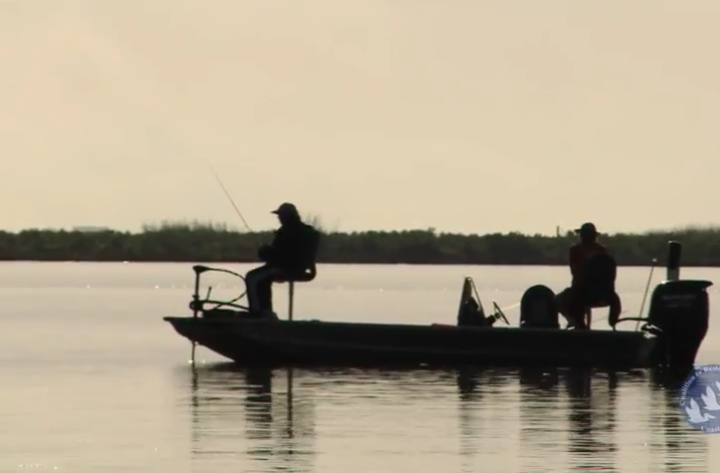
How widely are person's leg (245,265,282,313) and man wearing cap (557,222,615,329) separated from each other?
118 inches

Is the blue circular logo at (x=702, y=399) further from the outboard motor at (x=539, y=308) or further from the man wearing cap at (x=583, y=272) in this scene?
the outboard motor at (x=539, y=308)

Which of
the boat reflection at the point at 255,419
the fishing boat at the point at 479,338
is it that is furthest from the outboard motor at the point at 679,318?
the boat reflection at the point at 255,419

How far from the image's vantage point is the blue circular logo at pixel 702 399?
16.7m

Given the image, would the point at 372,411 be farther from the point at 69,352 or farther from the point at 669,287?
the point at 69,352

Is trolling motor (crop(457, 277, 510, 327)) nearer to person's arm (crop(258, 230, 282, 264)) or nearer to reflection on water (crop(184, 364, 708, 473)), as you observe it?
reflection on water (crop(184, 364, 708, 473))

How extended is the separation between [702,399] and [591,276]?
3.10 meters

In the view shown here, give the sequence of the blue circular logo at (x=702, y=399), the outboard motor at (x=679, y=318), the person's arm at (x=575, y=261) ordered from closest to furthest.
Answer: the blue circular logo at (x=702, y=399)
the person's arm at (x=575, y=261)
the outboard motor at (x=679, y=318)

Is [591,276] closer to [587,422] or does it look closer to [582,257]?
[582,257]

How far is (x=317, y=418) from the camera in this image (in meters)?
17.1

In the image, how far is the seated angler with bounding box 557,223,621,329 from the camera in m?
21.8

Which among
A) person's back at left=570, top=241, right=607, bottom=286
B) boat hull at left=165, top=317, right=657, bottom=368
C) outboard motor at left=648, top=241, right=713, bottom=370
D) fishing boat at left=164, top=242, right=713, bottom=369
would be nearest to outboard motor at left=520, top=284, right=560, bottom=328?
fishing boat at left=164, top=242, right=713, bottom=369

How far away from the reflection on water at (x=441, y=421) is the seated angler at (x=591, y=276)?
737 mm

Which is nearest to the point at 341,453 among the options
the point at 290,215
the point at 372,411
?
the point at 372,411

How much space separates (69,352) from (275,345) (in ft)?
14.3
